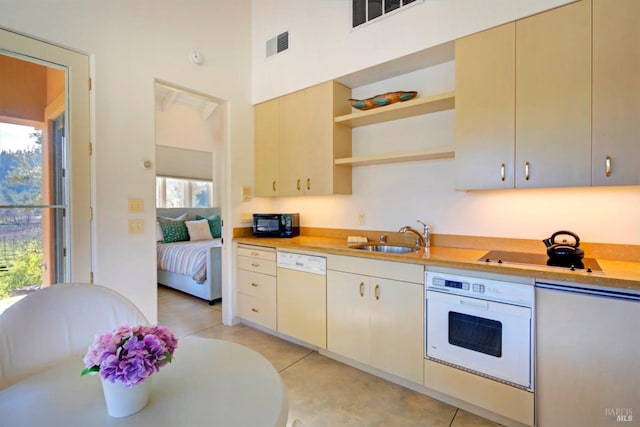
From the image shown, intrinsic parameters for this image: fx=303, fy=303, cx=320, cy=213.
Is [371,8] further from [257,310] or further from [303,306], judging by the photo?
[257,310]

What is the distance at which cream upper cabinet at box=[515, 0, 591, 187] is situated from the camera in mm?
1731

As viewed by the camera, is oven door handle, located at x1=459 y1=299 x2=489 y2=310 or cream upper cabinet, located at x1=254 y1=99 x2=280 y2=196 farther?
cream upper cabinet, located at x1=254 y1=99 x2=280 y2=196

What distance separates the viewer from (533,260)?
1.86 meters

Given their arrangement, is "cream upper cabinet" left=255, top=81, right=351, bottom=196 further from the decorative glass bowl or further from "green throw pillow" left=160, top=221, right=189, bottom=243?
"green throw pillow" left=160, top=221, right=189, bottom=243

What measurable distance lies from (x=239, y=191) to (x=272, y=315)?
4.50ft

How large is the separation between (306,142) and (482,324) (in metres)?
2.13

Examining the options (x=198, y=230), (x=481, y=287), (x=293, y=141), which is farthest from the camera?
(x=198, y=230)

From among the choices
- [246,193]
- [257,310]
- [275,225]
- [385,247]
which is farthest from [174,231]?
[385,247]

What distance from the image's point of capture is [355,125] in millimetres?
2957

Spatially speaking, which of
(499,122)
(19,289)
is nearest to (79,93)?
(19,289)

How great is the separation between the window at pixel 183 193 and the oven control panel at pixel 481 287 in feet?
18.3

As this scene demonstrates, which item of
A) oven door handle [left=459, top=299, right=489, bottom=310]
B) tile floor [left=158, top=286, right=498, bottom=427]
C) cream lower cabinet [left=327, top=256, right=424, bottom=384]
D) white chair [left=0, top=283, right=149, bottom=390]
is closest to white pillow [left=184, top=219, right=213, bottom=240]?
tile floor [left=158, top=286, right=498, bottom=427]

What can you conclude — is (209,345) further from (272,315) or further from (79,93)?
(79,93)

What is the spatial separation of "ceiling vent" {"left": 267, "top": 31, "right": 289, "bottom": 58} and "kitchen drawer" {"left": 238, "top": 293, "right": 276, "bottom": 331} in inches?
103
